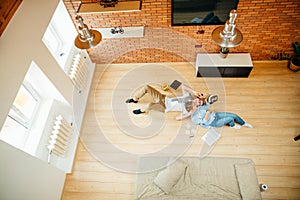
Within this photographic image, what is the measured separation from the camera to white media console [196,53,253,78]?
181 inches

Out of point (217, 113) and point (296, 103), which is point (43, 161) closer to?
point (217, 113)

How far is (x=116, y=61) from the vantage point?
5.29m

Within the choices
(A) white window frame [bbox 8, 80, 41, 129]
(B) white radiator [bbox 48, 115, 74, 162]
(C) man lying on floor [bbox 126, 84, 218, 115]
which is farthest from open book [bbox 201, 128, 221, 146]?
(A) white window frame [bbox 8, 80, 41, 129]

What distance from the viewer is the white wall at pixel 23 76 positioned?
8.93 ft

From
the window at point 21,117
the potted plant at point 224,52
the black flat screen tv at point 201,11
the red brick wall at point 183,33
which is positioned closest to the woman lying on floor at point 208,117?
the potted plant at point 224,52

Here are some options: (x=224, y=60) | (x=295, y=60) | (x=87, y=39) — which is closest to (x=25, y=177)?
(x=87, y=39)

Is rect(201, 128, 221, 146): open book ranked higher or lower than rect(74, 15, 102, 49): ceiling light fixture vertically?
lower

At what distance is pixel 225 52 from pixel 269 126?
1546 millimetres

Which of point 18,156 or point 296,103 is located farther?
point 296,103

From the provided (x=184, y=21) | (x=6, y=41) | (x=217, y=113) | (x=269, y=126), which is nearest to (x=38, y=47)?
(x=6, y=41)

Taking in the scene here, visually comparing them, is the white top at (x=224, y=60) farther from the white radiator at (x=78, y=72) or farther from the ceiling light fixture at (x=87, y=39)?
the ceiling light fixture at (x=87, y=39)

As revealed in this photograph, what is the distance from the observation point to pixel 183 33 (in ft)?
15.0

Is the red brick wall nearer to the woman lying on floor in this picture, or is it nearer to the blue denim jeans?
the woman lying on floor

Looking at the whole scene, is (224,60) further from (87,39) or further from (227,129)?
(87,39)
